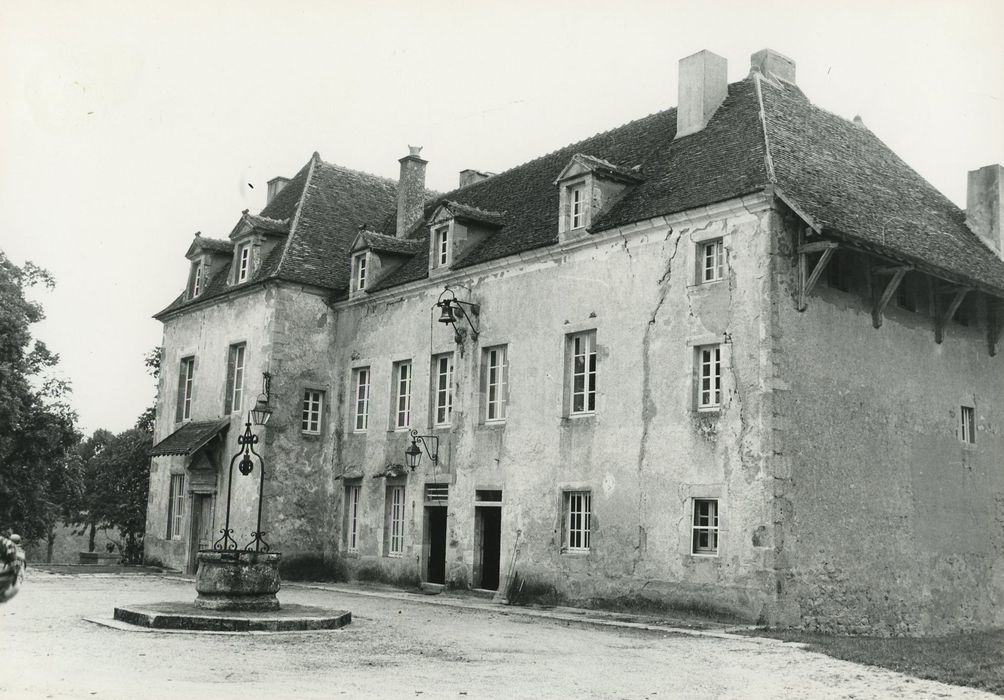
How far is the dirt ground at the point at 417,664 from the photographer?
382 inches

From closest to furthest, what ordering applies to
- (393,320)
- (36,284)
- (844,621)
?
(844,621), (393,320), (36,284)

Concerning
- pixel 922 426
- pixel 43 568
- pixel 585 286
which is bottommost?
pixel 43 568

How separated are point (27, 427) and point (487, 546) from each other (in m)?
18.7

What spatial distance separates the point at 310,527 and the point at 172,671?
16662mm

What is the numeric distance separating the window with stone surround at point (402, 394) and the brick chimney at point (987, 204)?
13342 mm

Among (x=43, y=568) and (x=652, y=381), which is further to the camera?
(x=43, y=568)

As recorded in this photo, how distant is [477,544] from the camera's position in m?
22.9

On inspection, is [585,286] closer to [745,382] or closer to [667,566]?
[745,382]

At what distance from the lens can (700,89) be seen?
21.8 meters

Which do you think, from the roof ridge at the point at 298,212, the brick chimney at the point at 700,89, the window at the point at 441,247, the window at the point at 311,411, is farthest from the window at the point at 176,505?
the brick chimney at the point at 700,89

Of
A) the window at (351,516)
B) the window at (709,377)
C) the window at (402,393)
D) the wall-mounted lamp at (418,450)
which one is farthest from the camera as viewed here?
the window at (351,516)

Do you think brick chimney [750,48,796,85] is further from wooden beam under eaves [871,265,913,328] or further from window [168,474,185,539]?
window [168,474,185,539]

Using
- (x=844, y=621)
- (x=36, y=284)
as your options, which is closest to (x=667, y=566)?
(x=844, y=621)

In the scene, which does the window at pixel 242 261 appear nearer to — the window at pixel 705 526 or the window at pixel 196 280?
the window at pixel 196 280
